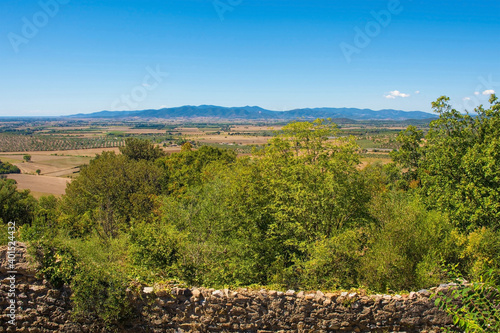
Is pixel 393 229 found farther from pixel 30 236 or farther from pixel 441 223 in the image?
pixel 30 236

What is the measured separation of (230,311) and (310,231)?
20.1 feet

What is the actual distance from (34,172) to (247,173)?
7632 centimetres

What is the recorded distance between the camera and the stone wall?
8.95 metres

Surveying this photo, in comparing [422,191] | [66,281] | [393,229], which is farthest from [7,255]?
[422,191]

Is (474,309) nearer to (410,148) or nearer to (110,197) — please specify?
(410,148)

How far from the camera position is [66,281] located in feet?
31.4

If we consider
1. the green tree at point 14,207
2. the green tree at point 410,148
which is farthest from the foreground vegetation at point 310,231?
the green tree at point 14,207

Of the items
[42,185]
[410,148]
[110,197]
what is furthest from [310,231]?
[42,185]

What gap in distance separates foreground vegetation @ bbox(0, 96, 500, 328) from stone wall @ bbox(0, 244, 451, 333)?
0.54 m

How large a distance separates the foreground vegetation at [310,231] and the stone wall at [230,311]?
54cm

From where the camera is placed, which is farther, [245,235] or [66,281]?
[245,235]

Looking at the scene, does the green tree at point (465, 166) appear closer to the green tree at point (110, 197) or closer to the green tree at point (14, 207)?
the green tree at point (110, 197)

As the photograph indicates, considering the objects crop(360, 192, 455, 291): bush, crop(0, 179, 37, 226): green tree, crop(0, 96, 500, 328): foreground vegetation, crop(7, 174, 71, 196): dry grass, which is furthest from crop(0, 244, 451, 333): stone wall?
crop(7, 174, 71, 196): dry grass

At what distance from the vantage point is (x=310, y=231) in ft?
46.5
